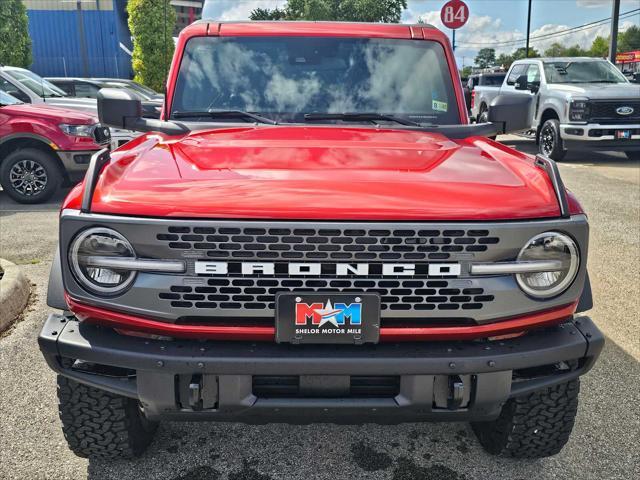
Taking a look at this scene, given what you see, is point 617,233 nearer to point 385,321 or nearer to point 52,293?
point 385,321

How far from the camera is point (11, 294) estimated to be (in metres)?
4.21

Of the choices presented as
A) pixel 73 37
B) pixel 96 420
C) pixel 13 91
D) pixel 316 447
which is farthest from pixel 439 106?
pixel 73 37

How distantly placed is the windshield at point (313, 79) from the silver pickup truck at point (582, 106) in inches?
339

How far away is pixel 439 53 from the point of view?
3650 millimetres

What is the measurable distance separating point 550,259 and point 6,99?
819cm

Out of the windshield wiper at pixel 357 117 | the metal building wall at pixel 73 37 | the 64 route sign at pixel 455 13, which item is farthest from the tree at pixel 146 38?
the windshield wiper at pixel 357 117

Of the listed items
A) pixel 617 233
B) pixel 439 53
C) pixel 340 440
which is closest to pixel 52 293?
pixel 340 440

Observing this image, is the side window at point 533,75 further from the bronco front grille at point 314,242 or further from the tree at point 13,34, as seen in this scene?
the tree at point 13,34

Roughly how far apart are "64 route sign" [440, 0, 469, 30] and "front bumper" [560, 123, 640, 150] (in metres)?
3.37

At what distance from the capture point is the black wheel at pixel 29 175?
315 inches

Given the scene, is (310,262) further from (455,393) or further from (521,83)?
(521,83)

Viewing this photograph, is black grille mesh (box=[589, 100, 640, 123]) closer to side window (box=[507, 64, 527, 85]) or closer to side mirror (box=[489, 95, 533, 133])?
side window (box=[507, 64, 527, 85])

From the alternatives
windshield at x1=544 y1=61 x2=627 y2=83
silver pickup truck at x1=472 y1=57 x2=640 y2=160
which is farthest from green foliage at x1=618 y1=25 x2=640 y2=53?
silver pickup truck at x1=472 y1=57 x2=640 y2=160

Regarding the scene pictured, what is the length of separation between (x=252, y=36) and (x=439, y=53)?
110cm
